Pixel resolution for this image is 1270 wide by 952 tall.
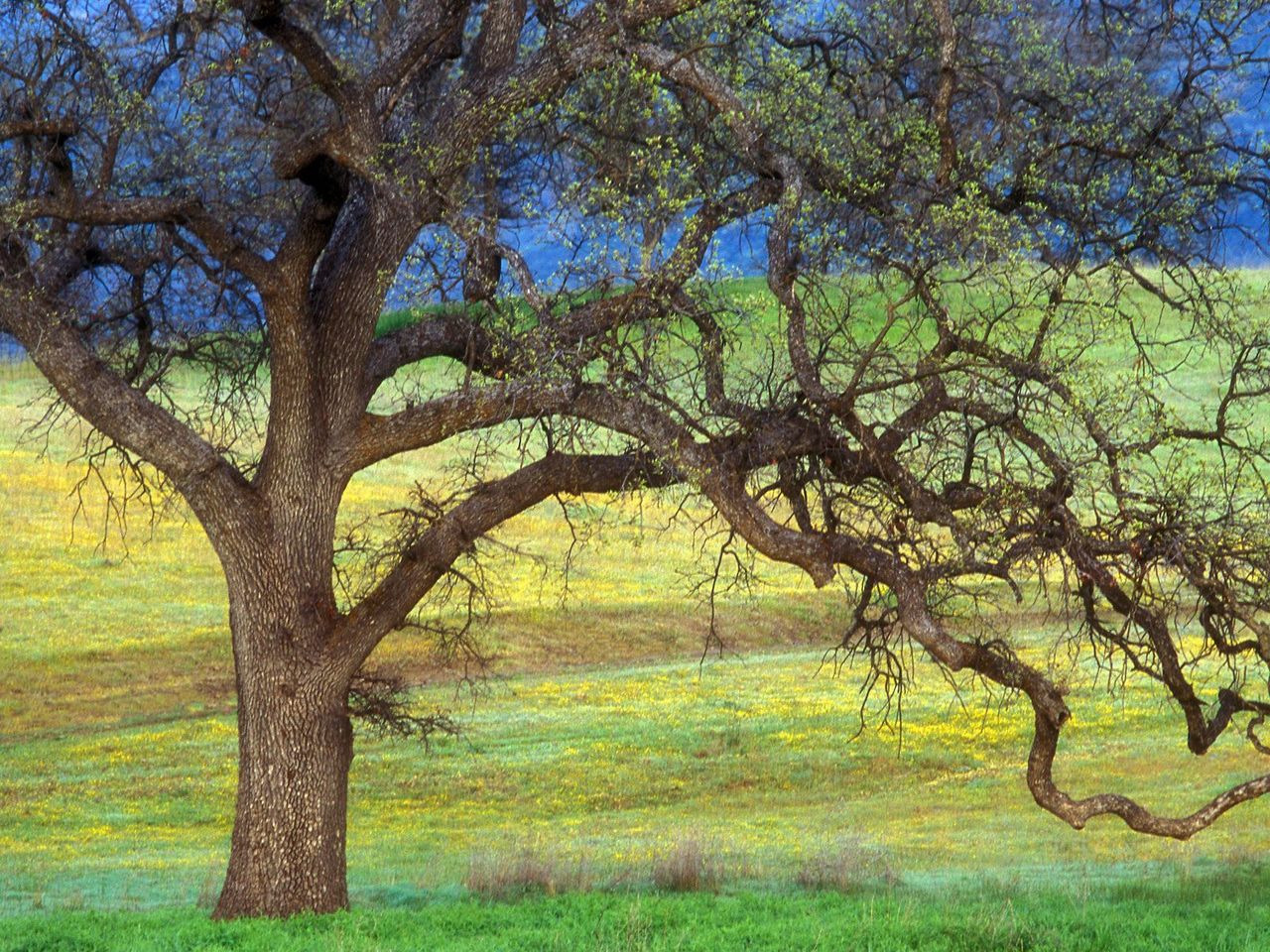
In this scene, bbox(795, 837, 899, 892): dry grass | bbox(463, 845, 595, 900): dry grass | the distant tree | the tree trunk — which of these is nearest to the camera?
the distant tree

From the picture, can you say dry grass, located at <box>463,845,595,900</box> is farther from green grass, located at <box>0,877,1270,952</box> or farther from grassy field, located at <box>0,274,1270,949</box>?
green grass, located at <box>0,877,1270,952</box>

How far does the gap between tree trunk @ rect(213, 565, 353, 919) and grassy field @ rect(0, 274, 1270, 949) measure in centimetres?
69

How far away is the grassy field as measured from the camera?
44.0 feet

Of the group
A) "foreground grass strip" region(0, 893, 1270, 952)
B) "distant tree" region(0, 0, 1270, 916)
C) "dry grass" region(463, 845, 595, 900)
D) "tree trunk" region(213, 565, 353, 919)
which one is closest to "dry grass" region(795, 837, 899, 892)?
"foreground grass strip" region(0, 893, 1270, 952)

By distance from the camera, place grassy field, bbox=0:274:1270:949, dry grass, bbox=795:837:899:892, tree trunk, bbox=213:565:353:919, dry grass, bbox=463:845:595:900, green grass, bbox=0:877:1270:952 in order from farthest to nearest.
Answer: dry grass, bbox=795:837:899:892 < dry grass, bbox=463:845:595:900 < tree trunk, bbox=213:565:353:919 < grassy field, bbox=0:274:1270:949 < green grass, bbox=0:877:1270:952

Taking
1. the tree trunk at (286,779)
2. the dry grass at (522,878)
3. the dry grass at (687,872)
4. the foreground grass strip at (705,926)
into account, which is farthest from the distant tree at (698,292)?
the dry grass at (687,872)

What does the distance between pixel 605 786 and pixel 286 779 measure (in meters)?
15.0

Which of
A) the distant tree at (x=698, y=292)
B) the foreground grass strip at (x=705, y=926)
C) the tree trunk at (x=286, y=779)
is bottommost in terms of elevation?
the foreground grass strip at (x=705, y=926)

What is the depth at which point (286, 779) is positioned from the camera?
13.6 meters

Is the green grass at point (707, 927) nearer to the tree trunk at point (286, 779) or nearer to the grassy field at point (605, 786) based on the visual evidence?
the grassy field at point (605, 786)

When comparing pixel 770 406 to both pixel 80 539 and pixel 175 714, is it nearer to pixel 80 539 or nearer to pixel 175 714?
pixel 175 714

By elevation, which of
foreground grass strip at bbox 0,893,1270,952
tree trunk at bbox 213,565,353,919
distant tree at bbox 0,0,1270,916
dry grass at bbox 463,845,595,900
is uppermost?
distant tree at bbox 0,0,1270,916

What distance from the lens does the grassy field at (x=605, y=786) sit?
13422 mm

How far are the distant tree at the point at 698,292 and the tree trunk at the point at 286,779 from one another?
28 mm
